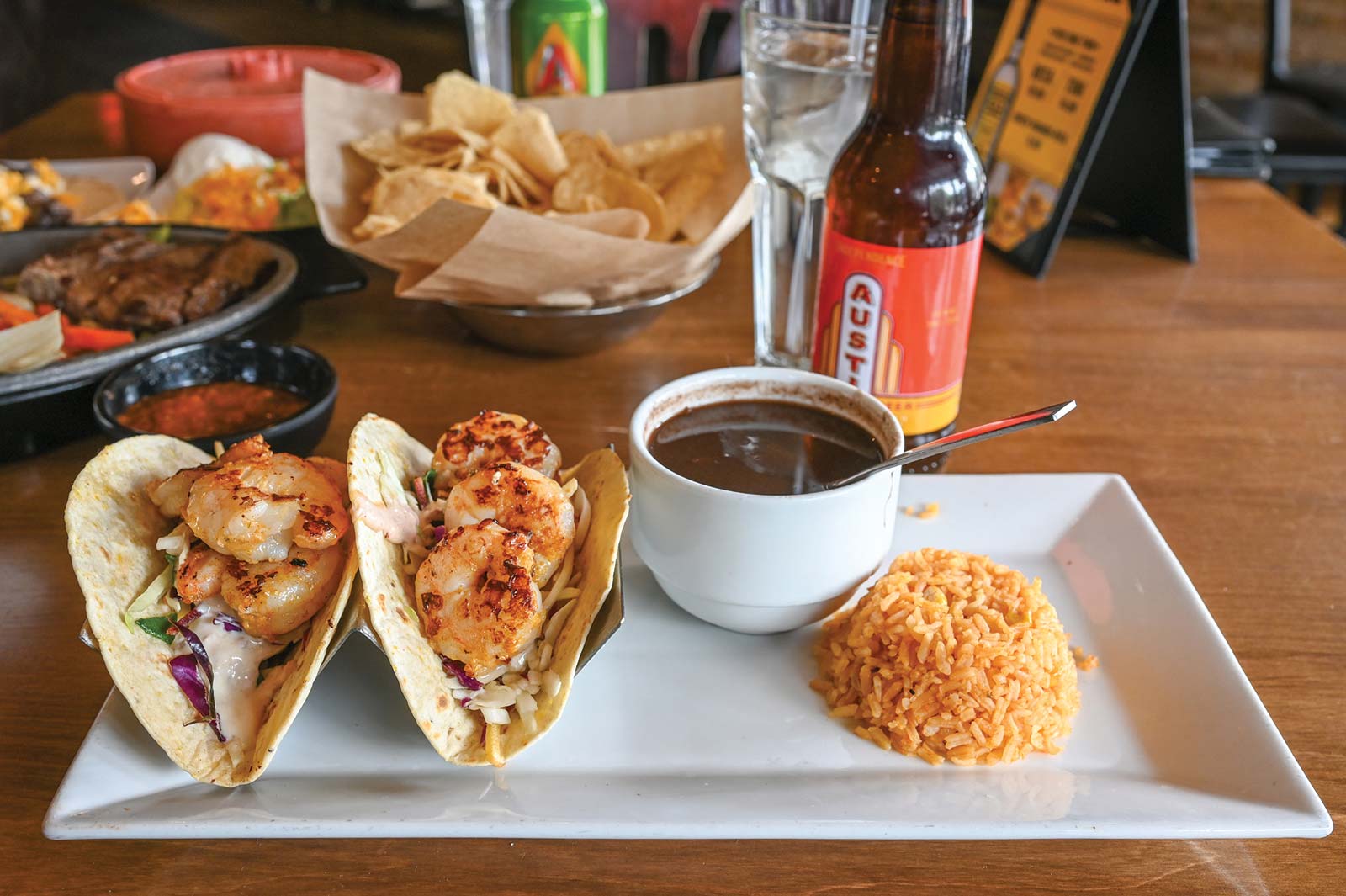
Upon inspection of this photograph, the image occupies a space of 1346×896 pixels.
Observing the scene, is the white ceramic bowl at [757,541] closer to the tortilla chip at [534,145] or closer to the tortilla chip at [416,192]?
the tortilla chip at [416,192]

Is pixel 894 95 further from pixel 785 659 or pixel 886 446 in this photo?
pixel 785 659

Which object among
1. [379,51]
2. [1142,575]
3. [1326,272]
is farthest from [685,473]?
[379,51]

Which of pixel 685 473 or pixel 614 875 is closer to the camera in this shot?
pixel 614 875

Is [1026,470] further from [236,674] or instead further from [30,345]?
[30,345]

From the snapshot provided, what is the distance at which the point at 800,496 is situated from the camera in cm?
99

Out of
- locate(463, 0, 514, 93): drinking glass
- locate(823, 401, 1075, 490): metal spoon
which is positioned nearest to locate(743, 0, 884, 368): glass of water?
locate(823, 401, 1075, 490): metal spoon

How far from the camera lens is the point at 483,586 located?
3.10ft

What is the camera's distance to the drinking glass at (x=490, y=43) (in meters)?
3.02

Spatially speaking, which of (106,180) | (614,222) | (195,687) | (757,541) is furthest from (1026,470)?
(106,180)

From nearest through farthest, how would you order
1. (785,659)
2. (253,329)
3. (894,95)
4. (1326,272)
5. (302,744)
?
(302,744)
(785,659)
(894,95)
(253,329)
(1326,272)

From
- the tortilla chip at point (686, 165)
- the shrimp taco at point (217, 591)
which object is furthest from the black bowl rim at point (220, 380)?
the tortilla chip at point (686, 165)

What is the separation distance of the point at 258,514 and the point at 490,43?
2545 millimetres

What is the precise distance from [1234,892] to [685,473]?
2.08 feet

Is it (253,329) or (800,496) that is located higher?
(800,496)
